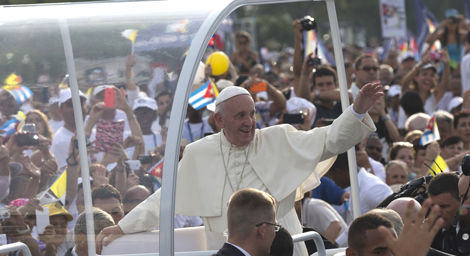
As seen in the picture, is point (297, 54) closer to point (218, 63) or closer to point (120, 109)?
point (218, 63)

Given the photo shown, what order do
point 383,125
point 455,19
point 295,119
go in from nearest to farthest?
point 295,119
point 383,125
point 455,19

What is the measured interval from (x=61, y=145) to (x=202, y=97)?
11.4 ft

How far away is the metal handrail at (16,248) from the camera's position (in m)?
3.19

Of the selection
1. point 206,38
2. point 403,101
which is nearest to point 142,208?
point 206,38

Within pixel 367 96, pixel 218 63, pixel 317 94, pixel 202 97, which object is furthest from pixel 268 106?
pixel 367 96

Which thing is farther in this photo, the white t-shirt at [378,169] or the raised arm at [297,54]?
the raised arm at [297,54]

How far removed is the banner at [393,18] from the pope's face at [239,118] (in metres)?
9.29

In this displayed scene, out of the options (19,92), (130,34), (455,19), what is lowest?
(19,92)

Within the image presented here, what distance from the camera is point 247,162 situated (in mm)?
4199

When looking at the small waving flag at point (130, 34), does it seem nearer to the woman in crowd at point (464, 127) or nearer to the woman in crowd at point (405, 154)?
the woman in crowd at point (405, 154)

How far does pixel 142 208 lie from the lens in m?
3.22

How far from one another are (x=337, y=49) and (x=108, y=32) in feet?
5.73

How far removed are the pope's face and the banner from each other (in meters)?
9.29

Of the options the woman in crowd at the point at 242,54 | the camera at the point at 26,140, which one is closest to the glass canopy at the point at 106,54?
the camera at the point at 26,140
